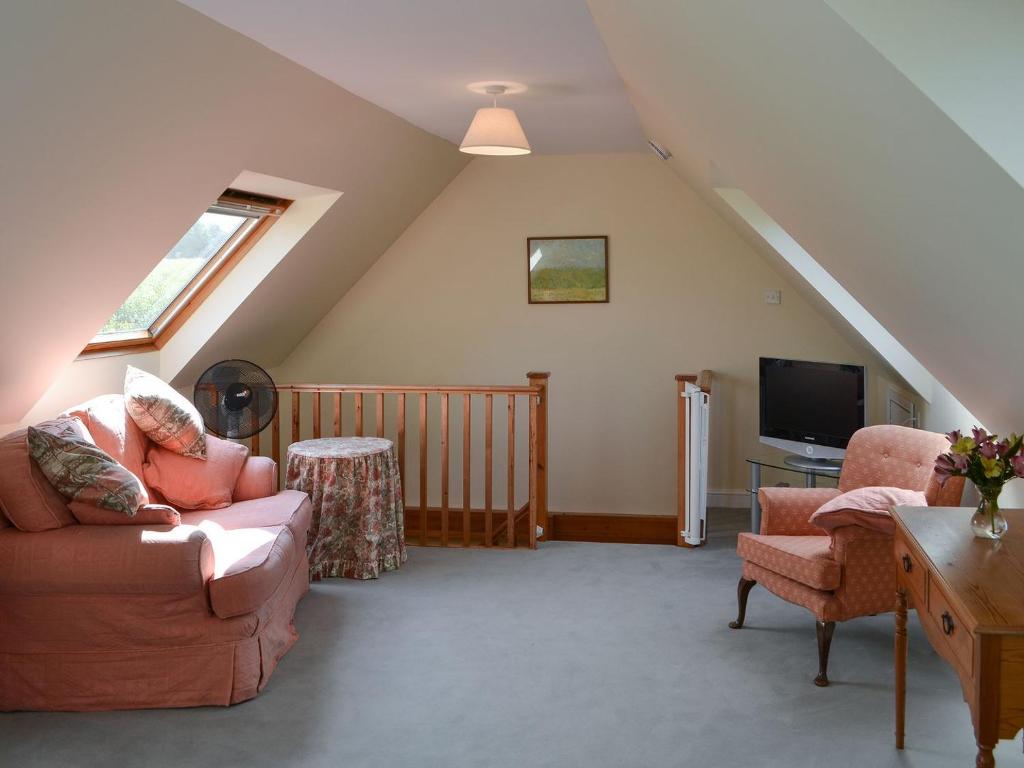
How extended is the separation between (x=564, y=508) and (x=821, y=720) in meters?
4.05

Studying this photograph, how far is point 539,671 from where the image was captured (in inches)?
152

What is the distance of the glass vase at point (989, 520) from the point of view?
2.64 m

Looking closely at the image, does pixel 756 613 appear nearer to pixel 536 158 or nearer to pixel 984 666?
pixel 984 666

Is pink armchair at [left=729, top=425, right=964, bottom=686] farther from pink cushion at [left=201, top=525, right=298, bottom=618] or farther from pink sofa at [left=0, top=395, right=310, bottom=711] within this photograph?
pink sofa at [left=0, top=395, right=310, bottom=711]

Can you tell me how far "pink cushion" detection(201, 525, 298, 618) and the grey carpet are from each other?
366 mm

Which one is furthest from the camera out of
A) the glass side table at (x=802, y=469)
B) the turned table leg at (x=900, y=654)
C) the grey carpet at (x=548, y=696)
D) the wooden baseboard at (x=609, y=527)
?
the wooden baseboard at (x=609, y=527)

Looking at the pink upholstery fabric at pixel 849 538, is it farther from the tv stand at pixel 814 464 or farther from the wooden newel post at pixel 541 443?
the wooden newel post at pixel 541 443

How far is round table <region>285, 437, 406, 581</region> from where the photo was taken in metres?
4.96

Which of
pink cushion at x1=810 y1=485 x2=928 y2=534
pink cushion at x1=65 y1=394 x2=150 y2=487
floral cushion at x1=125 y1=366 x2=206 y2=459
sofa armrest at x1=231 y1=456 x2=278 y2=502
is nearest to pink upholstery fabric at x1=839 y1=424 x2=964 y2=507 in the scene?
pink cushion at x1=810 y1=485 x2=928 y2=534

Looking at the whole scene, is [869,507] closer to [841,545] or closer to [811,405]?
[841,545]

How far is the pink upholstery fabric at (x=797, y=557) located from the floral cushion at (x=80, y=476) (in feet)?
8.16

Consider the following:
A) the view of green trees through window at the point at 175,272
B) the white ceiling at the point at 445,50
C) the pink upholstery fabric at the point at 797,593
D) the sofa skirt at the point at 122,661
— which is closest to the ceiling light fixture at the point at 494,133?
the white ceiling at the point at 445,50

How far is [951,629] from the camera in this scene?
Result: 232cm

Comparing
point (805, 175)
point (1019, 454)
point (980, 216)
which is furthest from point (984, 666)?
point (805, 175)
